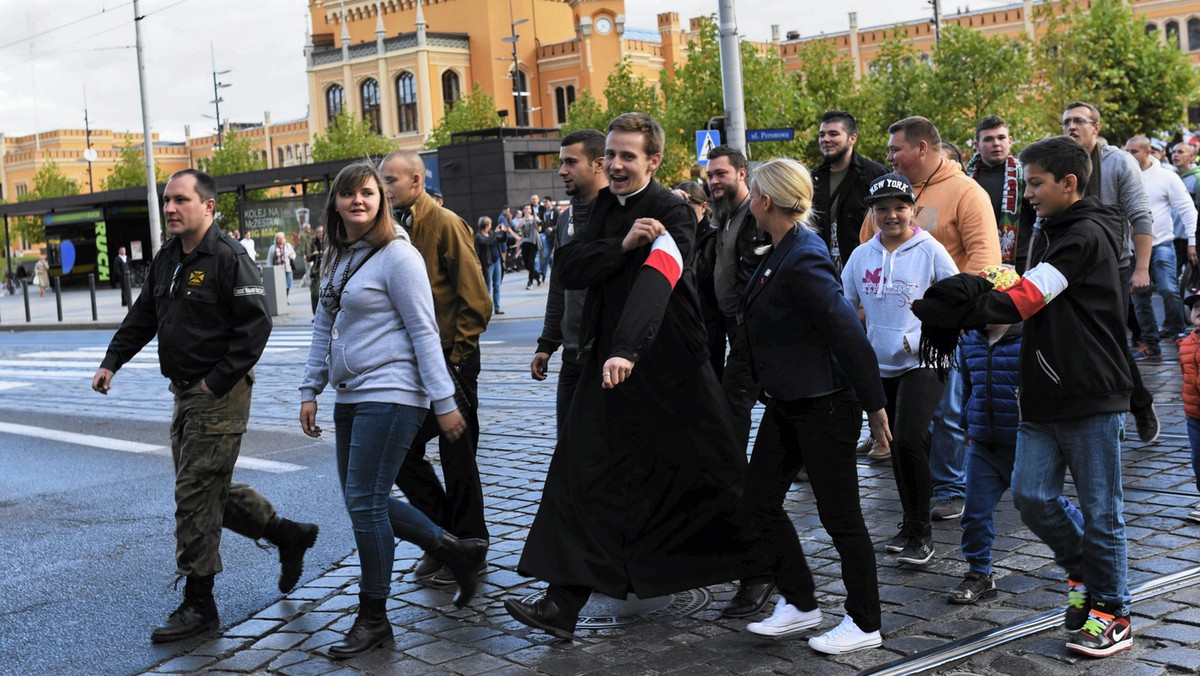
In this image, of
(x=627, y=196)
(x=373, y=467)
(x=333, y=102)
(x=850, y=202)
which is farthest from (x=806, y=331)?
(x=333, y=102)

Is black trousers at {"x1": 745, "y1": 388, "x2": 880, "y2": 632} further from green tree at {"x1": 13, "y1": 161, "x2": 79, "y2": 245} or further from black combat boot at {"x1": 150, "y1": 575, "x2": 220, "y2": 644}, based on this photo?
green tree at {"x1": 13, "y1": 161, "x2": 79, "y2": 245}

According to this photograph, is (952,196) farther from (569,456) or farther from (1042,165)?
(569,456)

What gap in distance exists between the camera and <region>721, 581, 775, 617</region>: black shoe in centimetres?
493

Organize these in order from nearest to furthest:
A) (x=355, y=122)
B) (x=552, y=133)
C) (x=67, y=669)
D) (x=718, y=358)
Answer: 1. (x=67, y=669)
2. (x=718, y=358)
3. (x=552, y=133)
4. (x=355, y=122)

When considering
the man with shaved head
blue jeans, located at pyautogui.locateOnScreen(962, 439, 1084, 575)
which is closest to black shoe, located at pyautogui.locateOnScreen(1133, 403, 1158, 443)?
blue jeans, located at pyautogui.locateOnScreen(962, 439, 1084, 575)

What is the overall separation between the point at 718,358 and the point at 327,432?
16.4 feet

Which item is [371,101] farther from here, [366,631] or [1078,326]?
[1078,326]

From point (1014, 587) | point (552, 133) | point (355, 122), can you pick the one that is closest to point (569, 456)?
point (1014, 587)

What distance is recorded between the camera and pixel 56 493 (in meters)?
8.61

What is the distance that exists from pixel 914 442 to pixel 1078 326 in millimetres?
1388

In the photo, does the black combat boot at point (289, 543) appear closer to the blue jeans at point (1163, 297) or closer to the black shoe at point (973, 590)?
the black shoe at point (973, 590)

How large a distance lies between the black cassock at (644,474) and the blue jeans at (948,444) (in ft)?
6.31

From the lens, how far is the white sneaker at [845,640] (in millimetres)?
4406

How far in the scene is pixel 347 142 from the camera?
77.4 meters
